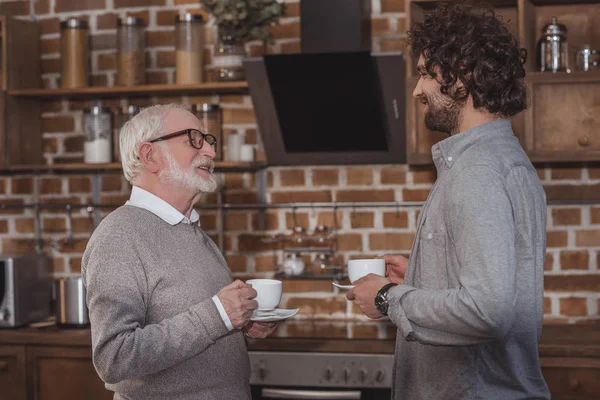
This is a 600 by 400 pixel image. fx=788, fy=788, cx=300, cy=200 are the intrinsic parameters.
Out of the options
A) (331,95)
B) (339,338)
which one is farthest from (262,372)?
(331,95)

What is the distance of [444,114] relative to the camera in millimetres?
1662

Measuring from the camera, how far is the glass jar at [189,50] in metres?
3.44

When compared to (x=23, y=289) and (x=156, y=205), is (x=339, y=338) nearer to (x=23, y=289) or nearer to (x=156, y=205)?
(x=156, y=205)

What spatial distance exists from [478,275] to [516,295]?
0.08 m

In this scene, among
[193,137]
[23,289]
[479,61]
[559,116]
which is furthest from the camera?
[23,289]

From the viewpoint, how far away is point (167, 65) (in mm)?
3719

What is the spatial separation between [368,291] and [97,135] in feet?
6.94

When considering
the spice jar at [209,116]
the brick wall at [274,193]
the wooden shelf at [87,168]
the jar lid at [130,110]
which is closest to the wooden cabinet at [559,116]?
the brick wall at [274,193]

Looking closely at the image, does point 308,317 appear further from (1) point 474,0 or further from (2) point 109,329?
(2) point 109,329

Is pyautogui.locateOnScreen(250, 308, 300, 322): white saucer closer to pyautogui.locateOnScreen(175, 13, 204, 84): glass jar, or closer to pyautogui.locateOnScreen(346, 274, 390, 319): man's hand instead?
pyautogui.locateOnScreen(346, 274, 390, 319): man's hand

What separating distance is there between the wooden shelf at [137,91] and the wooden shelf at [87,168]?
0.33 m

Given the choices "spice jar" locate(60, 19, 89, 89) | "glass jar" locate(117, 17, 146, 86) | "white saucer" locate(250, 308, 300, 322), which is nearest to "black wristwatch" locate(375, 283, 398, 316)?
"white saucer" locate(250, 308, 300, 322)

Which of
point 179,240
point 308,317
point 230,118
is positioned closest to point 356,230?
point 308,317

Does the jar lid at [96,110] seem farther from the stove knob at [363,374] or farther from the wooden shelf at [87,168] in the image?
the stove knob at [363,374]
